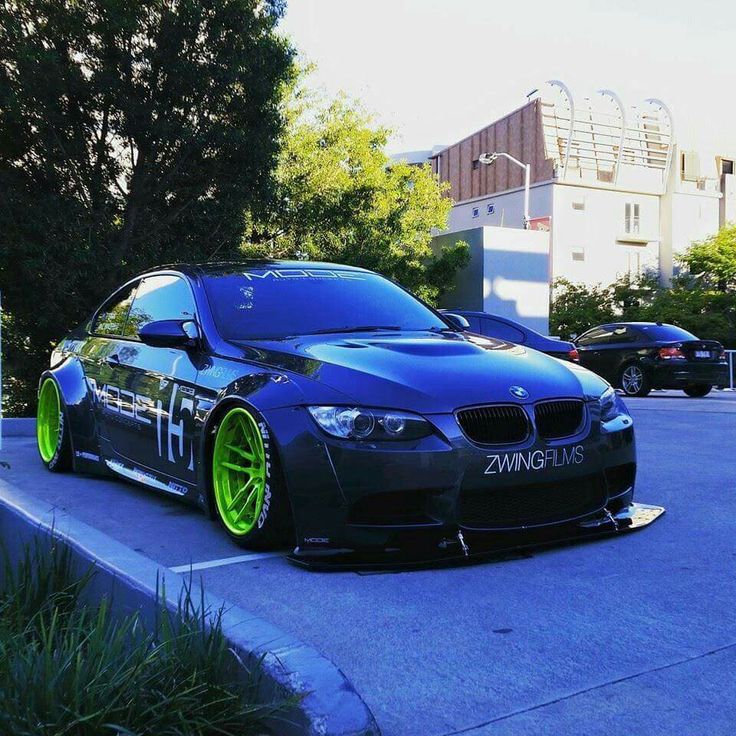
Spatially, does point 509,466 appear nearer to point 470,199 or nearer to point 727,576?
point 727,576

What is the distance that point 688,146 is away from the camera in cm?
5488

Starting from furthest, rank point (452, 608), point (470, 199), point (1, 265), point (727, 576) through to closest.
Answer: point (470, 199), point (1, 265), point (727, 576), point (452, 608)

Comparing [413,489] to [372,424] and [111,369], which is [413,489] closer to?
[372,424]

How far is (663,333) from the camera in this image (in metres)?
17.4

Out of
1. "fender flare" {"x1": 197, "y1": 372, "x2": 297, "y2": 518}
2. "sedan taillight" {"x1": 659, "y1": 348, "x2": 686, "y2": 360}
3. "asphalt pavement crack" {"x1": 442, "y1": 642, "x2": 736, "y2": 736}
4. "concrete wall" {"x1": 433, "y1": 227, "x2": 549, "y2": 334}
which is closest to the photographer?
"asphalt pavement crack" {"x1": 442, "y1": 642, "x2": 736, "y2": 736}

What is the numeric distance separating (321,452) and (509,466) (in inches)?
31.6

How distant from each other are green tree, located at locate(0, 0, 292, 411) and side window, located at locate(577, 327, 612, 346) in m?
7.24

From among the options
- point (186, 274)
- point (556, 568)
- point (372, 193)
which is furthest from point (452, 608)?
point (372, 193)

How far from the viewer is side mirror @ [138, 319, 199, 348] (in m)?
4.86

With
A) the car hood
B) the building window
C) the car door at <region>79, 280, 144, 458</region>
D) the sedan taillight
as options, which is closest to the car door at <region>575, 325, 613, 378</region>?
the sedan taillight

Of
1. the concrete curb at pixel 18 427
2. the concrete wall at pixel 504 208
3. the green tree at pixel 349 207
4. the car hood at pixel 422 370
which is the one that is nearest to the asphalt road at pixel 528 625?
the car hood at pixel 422 370

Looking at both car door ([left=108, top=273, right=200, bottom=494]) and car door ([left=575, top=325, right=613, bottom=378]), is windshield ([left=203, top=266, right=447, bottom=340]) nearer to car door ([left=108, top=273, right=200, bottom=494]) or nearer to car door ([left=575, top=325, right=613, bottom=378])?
car door ([left=108, top=273, right=200, bottom=494])

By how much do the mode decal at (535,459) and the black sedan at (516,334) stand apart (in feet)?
23.0

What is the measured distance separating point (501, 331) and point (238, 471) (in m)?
7.87
